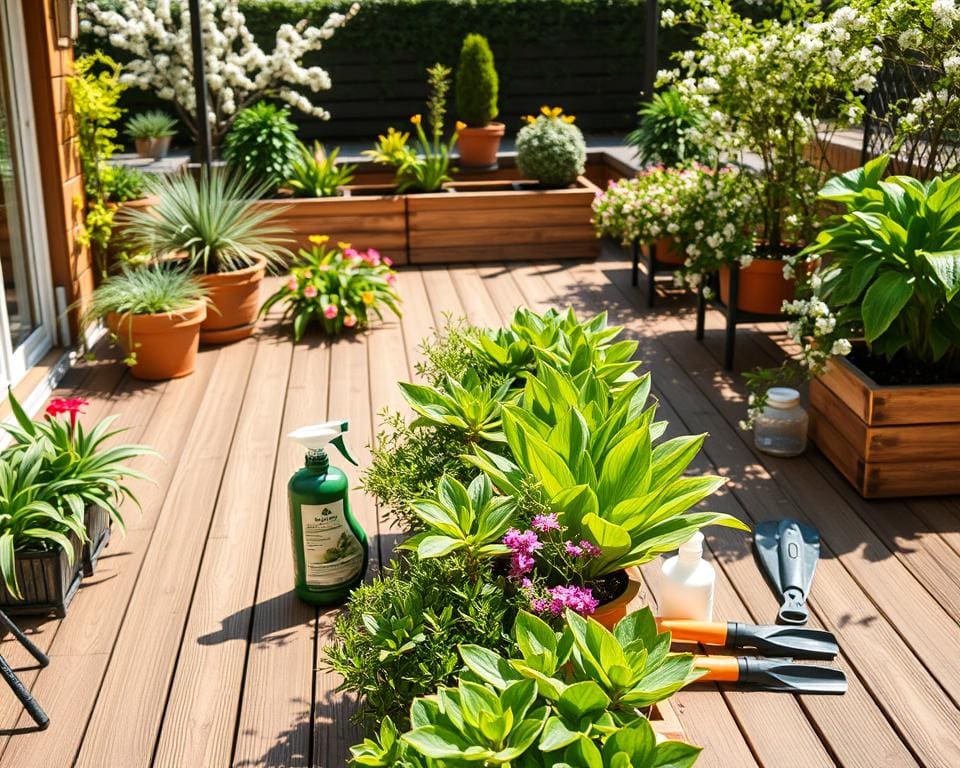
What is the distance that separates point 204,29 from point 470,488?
6.92 metres

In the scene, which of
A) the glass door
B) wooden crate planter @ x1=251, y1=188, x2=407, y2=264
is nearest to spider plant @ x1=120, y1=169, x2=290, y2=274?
the glass door

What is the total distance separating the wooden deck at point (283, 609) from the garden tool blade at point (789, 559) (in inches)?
1.7

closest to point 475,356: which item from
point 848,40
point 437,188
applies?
point 848,40

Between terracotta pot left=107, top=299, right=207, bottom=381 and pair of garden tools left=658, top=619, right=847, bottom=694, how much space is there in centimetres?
286

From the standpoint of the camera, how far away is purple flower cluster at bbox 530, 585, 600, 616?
1.90 m

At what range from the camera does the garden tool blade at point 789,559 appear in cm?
292

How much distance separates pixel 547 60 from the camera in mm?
9859

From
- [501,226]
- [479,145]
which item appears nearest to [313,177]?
[501,226]

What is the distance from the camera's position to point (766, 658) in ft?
8.87

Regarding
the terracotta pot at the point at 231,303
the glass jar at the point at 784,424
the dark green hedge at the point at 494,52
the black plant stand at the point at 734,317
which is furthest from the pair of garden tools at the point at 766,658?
the dark green hedge at the point at 494,52

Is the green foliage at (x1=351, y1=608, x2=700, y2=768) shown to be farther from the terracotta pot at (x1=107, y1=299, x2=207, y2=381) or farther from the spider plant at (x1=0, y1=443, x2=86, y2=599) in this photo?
the terracotta pot at (x1=107, y1=299, x2=207, y2=381)

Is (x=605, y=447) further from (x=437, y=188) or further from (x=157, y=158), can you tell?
(x=157, y=158)

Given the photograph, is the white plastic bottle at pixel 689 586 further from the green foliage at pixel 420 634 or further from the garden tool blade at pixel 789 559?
the green foliage at pixel 420 634

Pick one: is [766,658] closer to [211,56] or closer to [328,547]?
[328,547]
